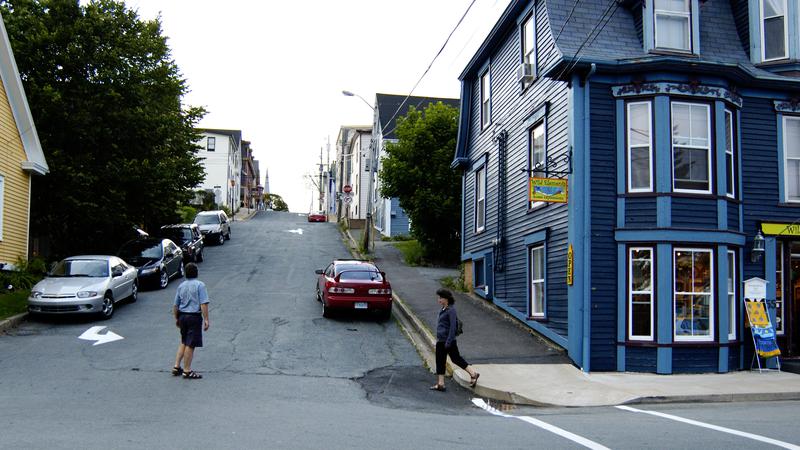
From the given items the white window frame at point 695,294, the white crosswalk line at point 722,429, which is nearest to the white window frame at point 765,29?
the white window frame at point 695,294

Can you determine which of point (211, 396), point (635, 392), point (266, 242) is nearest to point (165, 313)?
point (211, 396)

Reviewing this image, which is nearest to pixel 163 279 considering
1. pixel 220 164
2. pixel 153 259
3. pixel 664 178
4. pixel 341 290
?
pixel 153 259

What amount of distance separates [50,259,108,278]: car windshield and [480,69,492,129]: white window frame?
11.4 meters

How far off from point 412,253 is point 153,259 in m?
Result: 12.6

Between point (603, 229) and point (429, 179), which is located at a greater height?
point (429, 179)

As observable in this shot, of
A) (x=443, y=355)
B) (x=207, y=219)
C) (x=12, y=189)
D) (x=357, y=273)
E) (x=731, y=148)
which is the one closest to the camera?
(x=443, y=355)

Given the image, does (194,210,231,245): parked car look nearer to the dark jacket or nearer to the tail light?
the tail light

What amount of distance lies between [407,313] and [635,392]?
816 cm

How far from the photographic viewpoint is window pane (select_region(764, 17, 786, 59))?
1517 cm

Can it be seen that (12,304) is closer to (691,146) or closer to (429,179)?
(691,146)

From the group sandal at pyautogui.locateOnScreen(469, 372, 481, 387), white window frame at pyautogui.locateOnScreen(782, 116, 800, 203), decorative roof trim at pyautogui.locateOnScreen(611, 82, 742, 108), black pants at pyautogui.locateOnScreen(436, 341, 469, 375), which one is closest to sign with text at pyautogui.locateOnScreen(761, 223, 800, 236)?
white window frame at pyautogui.locateOnScreen(782, 116, 800, 203)

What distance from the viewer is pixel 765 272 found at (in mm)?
14547

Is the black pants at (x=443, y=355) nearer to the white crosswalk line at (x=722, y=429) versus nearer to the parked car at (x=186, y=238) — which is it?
the white crosswalk line at (x=722, y=429)

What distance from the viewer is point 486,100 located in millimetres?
21297
